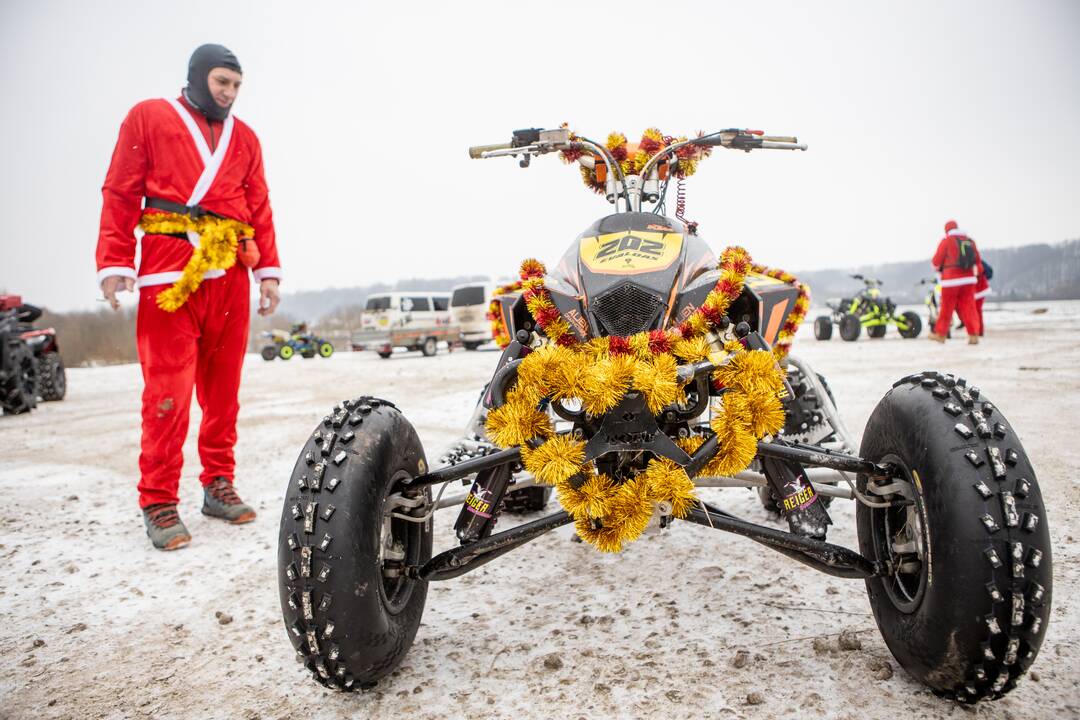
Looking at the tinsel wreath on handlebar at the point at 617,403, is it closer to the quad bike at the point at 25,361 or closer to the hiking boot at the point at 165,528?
the hiking boot at the point at 165,528

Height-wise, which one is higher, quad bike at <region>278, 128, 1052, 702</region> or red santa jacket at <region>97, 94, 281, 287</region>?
red santa jacket at <region>97, 94, 281, 287</region>

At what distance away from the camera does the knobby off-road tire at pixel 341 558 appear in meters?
1.79

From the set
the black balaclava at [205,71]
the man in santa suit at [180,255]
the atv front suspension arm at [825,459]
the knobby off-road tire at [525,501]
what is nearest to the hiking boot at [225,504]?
the man in santa suit at [180,255]

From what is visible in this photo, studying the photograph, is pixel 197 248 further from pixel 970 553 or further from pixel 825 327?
pixel 825 327

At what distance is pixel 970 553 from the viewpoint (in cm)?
161

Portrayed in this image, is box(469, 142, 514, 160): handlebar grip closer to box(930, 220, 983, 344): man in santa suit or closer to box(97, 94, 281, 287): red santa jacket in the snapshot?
box(97, 94, 281, 287): red santa jacket

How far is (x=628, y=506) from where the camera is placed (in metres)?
1.92

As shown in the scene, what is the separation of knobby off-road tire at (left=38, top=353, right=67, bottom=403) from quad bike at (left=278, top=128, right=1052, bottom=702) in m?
10.1

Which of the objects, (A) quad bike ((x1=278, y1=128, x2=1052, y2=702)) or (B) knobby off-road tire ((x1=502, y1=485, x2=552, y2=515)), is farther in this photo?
(B) knobby off-road tire ((x1=502, y1=485, x2=552, y2=515))

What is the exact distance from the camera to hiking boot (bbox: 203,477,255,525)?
148 inches

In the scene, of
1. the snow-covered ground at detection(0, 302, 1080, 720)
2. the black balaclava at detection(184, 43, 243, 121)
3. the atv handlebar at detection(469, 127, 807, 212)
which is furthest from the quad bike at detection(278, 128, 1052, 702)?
the black balaclava at detection(184, 43, 243, 121)

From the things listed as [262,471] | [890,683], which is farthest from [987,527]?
[262,471]

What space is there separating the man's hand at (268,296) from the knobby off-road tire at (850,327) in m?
14.8

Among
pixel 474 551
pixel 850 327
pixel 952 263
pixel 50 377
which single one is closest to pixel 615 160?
pixel 474 551
